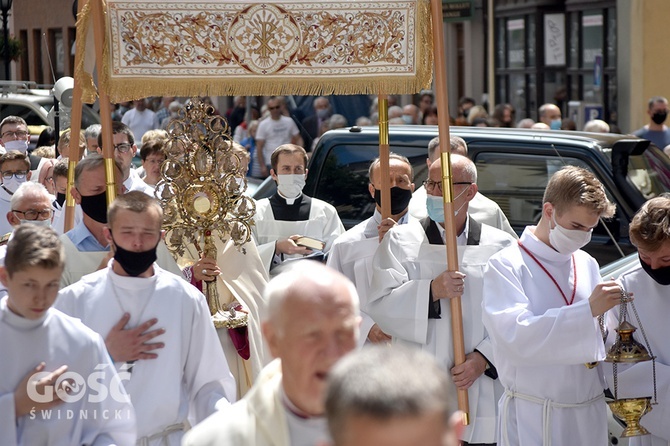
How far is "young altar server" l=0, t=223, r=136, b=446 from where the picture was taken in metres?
3.89

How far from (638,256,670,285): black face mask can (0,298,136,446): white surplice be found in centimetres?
222

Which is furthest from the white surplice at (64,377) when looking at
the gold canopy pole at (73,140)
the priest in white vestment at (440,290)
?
the gold canopy pole at (73,140)

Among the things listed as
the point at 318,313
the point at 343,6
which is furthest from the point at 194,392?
the point at 343,6

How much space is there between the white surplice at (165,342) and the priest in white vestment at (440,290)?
145 centimetres

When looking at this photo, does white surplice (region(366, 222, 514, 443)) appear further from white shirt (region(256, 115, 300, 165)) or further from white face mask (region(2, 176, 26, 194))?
white shirt (region(256, 115, 300, 165))

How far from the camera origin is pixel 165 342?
14.9 ft

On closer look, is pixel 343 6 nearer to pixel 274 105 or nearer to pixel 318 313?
pixel 318 313

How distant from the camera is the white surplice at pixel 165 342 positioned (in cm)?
450

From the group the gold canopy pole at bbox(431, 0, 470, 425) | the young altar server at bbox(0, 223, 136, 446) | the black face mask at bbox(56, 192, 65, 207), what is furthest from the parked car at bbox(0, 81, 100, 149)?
the young altar server at bbox(0, 223, 136, 446)

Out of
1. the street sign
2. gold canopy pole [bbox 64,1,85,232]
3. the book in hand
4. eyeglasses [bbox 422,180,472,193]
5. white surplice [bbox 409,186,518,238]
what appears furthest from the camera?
the street sign

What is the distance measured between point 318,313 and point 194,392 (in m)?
1.80

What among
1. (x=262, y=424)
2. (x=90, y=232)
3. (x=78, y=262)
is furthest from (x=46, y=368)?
(x=90, y=232)

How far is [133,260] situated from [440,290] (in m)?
1.64
